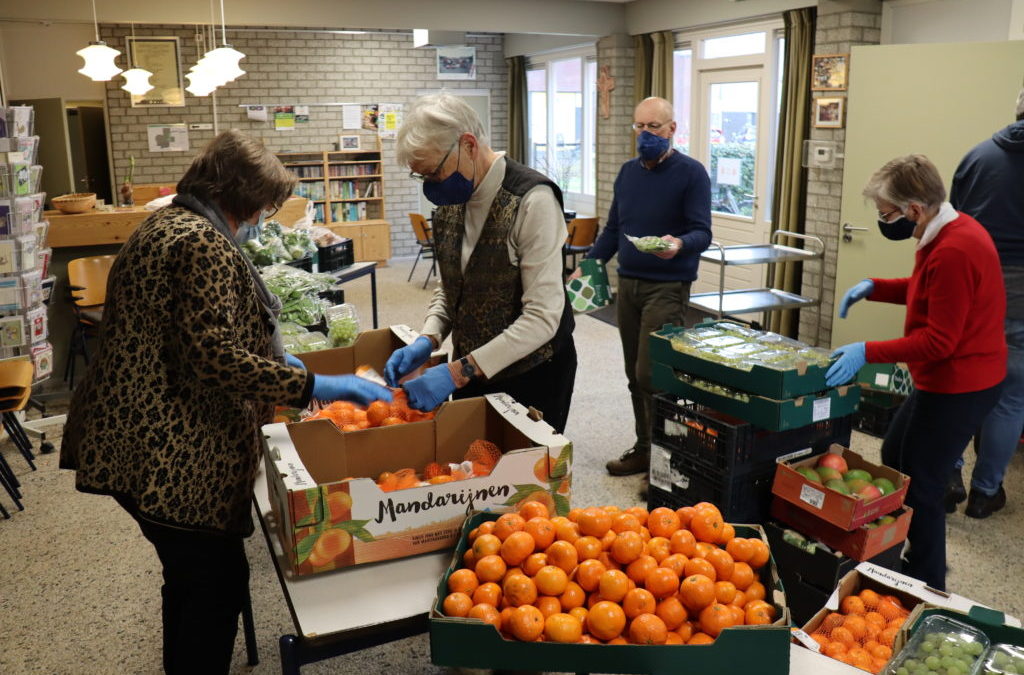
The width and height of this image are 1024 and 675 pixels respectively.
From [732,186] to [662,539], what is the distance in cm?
661

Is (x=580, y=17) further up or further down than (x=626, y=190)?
further up

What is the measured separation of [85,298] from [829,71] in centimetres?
529

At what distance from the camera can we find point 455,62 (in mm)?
10969

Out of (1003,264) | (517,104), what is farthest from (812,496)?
(517,104)

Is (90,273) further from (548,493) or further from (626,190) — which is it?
(548,493)

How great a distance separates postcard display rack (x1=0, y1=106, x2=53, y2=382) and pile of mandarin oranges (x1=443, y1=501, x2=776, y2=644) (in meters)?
3.72

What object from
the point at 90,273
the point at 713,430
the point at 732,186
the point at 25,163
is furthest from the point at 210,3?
the point at 713,430

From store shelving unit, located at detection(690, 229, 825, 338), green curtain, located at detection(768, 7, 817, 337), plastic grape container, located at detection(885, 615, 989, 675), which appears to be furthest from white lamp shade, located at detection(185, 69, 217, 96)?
plastic grape container, located at detection(885, 615, 989, 675)

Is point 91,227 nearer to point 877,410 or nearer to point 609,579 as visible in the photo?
point 877,410

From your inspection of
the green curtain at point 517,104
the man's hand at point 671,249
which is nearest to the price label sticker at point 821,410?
the man's hand at point 671,249

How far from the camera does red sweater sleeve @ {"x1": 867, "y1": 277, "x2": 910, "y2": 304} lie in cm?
294

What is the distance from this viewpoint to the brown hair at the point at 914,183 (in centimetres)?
247

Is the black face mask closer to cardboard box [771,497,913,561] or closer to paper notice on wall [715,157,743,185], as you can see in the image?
cardboard box [771,497,913,561]

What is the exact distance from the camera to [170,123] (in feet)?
32.3
